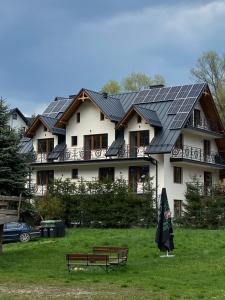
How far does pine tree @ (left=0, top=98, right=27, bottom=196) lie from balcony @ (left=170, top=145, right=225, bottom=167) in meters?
18.7

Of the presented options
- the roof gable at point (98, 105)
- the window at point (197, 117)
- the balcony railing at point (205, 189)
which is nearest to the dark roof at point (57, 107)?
the roof gable at point (98, 105)

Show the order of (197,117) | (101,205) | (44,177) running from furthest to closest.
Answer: (44,177) < (197,117) < (101,205)

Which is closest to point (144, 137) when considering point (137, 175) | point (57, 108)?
point (137, 175)

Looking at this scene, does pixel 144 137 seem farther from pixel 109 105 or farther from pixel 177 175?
pixel 109 105

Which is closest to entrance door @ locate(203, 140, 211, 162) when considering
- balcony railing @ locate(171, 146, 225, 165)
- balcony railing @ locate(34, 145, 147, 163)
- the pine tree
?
balcony railing @ locate(171, 146, 225, 165)

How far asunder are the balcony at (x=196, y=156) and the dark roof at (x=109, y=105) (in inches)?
217

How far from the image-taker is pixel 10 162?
104ft

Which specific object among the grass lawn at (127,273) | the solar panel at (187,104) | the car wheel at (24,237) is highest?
the solar panel at (187,104)

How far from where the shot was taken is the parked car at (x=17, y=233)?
37.3 m

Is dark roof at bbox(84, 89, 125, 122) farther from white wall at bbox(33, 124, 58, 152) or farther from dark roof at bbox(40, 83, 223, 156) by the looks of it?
white wall at bbox(33, 124, 58, 152)

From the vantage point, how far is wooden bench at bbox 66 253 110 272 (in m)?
20.9

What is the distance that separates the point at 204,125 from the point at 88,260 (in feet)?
107

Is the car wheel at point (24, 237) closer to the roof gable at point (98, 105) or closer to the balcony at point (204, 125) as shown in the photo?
the roof gable at point (98, 105)

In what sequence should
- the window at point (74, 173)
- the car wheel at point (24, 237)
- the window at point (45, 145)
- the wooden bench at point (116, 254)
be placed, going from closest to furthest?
the wooden bench at point (116, 254) → the car wheel at point (24, 237) → the window at point (74, 173) → the window at point (45, 145)
